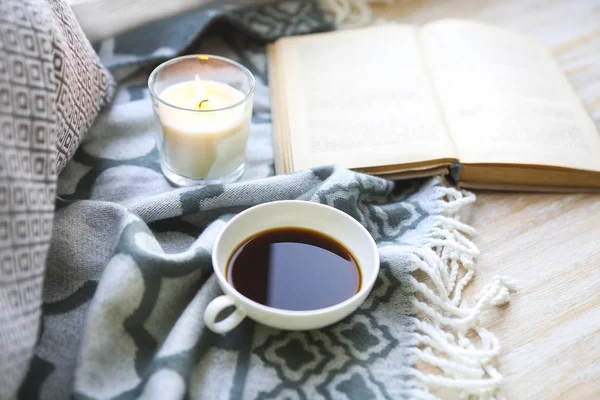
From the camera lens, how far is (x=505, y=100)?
846 mm

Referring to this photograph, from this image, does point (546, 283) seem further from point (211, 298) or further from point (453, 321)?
point (211, 298)

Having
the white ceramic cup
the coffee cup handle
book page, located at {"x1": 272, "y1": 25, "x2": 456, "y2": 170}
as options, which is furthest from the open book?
the coffee cup handle

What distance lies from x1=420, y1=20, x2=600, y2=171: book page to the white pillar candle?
0.93ft

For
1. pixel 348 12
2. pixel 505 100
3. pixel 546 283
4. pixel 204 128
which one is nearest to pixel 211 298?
pixel 204 128

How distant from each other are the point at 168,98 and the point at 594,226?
21.3 inches

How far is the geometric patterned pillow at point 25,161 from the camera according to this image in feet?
1.58

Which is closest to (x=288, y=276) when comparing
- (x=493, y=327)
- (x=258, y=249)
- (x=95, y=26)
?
(x=258, y=249)

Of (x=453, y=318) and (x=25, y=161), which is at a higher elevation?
(x=25, y=161)

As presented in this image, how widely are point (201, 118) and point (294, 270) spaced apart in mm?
213

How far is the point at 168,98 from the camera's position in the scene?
72 centimetres

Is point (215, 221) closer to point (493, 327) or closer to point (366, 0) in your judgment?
point (493, 327)

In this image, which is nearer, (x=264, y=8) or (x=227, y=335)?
(x=227, y=335)

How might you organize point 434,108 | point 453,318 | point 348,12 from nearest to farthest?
point 453,318, point 434,108, point 348,12

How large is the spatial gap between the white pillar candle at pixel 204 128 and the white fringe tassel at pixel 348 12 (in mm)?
364
